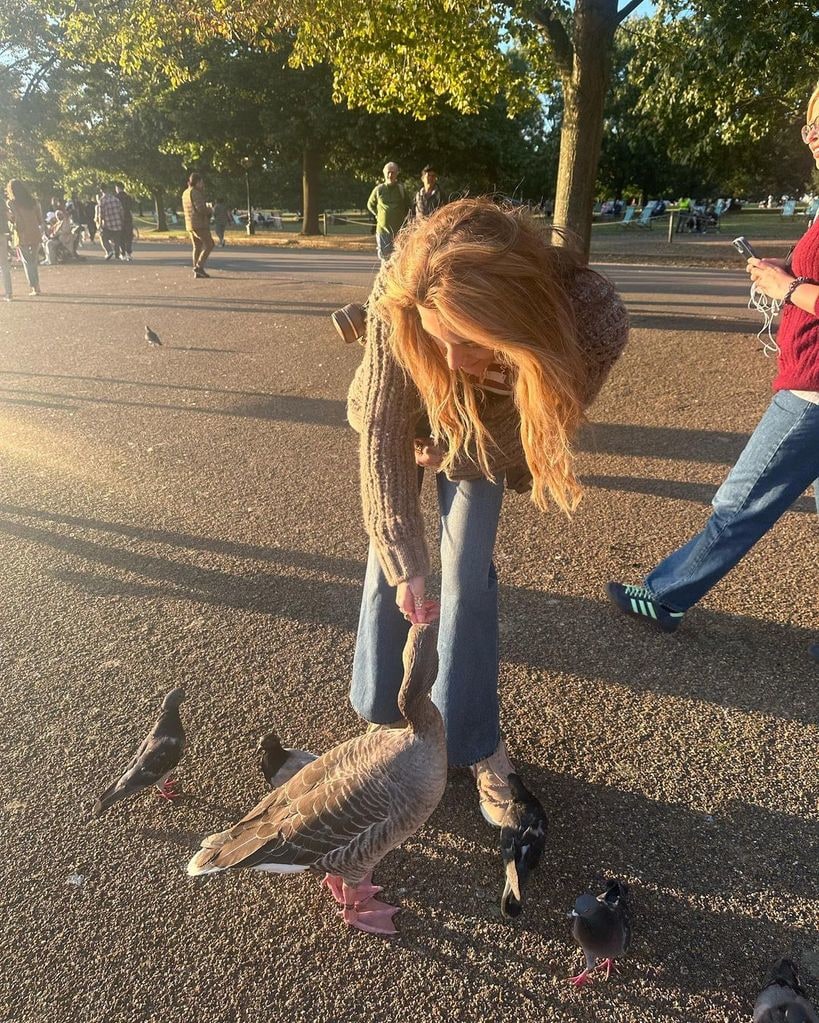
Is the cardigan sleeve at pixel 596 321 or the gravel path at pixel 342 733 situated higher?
the cardigan sleeve at pixel 596 321

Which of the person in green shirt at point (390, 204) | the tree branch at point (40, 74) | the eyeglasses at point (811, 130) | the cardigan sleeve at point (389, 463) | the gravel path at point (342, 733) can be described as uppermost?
the tree branch at point (40, 74)

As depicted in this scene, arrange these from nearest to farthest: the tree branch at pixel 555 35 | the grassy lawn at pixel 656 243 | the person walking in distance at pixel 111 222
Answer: the tree branch at pixel 555 35
the grassy lawn at pixel 656 243
the person walking in distance at pixel 111 222

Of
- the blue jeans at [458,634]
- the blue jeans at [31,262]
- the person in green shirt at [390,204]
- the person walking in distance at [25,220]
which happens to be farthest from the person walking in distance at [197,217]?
the blue jeans at [458,634]

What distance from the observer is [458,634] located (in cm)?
256

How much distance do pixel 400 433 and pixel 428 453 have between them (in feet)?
0.49

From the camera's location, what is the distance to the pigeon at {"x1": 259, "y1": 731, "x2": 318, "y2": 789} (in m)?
2.65

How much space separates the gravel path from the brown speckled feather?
0.31 m

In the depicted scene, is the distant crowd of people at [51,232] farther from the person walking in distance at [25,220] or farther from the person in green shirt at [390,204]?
the person in green shirt at [390,204]

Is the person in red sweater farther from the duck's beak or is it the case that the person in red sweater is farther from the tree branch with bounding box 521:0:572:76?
the tree branch with bounding box 521:0:572:76

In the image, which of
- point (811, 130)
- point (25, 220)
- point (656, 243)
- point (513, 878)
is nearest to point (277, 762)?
point (513, 878)

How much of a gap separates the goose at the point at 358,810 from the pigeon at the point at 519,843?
1.04 feet

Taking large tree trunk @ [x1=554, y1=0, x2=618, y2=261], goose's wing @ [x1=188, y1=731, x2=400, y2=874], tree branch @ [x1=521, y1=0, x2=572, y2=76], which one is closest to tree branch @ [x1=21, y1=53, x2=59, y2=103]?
tree branch @ [x1=521, y1=0, x2=572, y2=76]

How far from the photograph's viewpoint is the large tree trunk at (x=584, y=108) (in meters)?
8.64

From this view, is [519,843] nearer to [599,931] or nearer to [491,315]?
[599,931]
